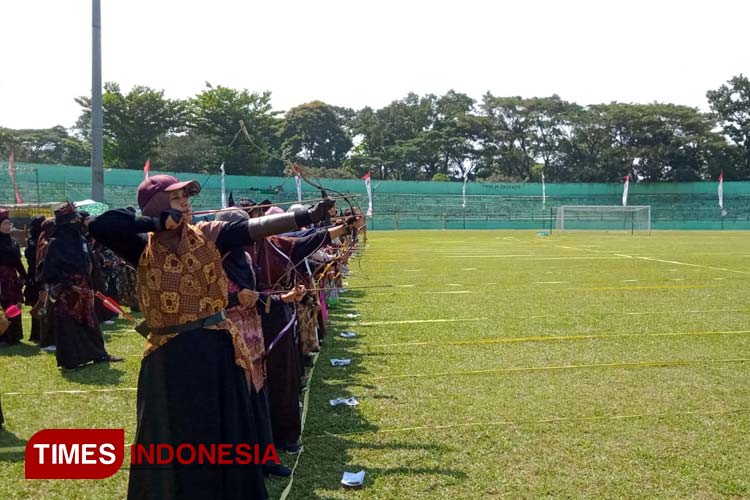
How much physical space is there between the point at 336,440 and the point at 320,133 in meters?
63.0

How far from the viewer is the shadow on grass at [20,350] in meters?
8.52

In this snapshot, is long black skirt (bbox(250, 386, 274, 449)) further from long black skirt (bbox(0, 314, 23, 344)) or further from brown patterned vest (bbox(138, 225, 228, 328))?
long black skirt (bbox(0, 314, 23, 344))

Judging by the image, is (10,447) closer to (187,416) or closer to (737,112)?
(187,416)

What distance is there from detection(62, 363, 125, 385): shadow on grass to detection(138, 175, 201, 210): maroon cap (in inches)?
159

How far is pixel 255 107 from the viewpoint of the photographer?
1816 inches

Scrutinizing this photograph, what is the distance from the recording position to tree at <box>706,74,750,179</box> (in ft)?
215

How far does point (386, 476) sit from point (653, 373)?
3667mm

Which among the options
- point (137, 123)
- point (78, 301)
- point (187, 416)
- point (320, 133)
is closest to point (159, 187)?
point (187, 416)

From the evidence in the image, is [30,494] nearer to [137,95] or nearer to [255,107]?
[255,107]

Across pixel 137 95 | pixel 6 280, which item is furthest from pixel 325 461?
pixel 137 95

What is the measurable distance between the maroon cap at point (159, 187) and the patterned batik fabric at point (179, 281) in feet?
0.58

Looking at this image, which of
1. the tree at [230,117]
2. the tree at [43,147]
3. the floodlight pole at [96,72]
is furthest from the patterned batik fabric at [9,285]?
the tree at [43,147]

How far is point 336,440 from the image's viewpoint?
515 cm

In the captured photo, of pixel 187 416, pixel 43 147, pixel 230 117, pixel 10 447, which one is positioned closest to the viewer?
pixel 187 416
